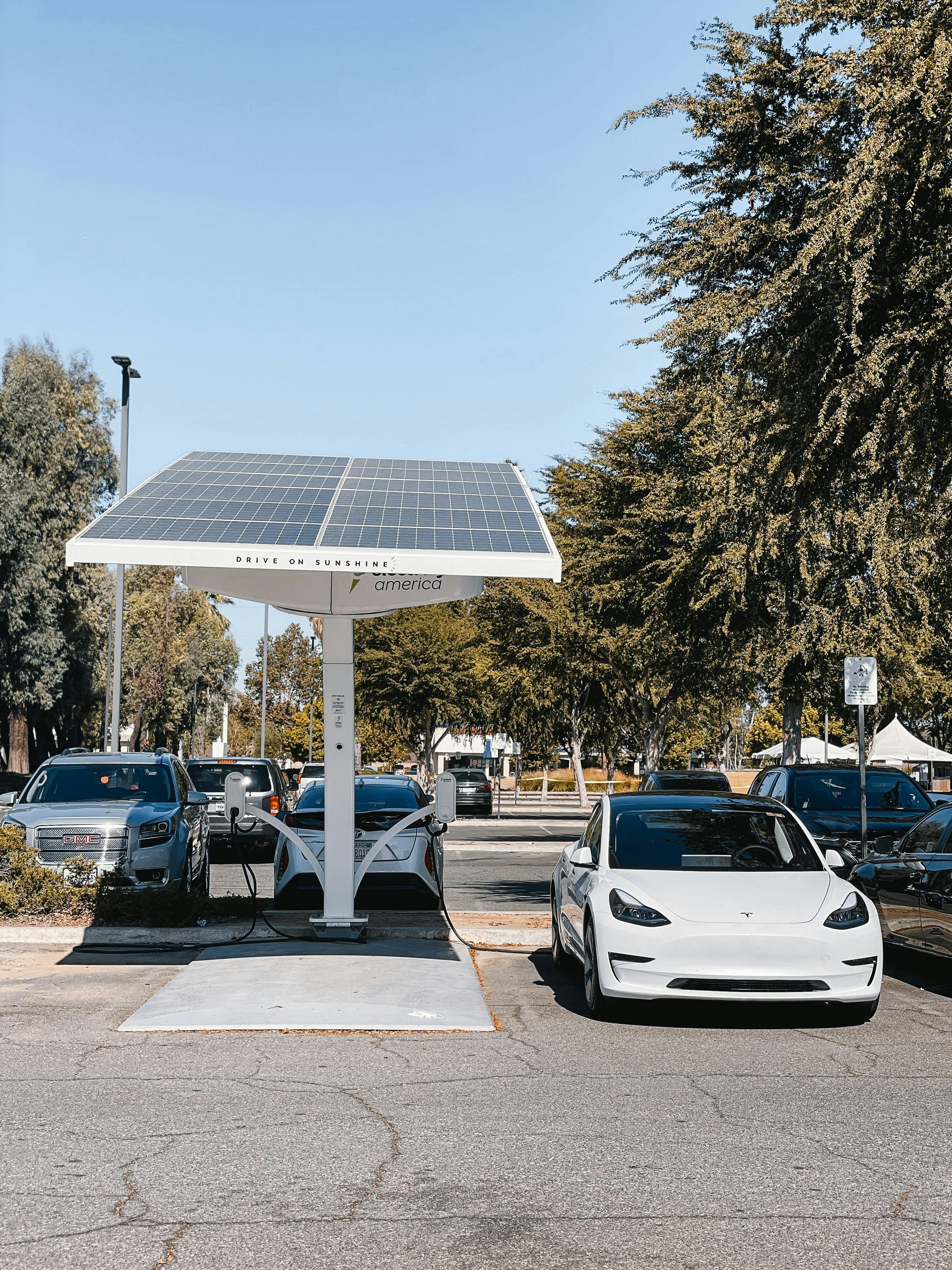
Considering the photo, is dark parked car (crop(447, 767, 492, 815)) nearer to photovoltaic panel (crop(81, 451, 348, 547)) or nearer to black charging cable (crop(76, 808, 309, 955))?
photovoltaic panel (crop(81, 451, 348, 547))

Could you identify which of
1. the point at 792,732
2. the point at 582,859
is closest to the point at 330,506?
the point at 582,859

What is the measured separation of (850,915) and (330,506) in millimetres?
5326

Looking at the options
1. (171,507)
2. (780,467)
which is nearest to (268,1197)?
(171,507)

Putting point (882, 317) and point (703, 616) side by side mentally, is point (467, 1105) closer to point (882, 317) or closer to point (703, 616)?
point (882, 317)

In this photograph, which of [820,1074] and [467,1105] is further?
[820,1074]

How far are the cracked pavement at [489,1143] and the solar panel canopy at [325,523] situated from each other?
3224mm

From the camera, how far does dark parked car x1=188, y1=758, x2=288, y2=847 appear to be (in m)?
22.2

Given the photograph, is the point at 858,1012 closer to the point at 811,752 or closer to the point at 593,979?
the point at 593,979

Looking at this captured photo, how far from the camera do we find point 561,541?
30.8 m

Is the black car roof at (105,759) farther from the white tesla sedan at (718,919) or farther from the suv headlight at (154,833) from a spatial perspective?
the white tesla sedan at (718,919)

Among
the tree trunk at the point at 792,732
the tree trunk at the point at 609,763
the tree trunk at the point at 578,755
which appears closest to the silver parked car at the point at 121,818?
the tree trunk at the point at 792,732

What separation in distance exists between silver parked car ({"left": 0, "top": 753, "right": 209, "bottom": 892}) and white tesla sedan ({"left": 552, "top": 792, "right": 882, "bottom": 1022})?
18.5ft

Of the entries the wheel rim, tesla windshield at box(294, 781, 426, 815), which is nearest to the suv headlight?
tesla windshield at box(294, 781, 426, 815)

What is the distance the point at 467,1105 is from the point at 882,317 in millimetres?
8735
